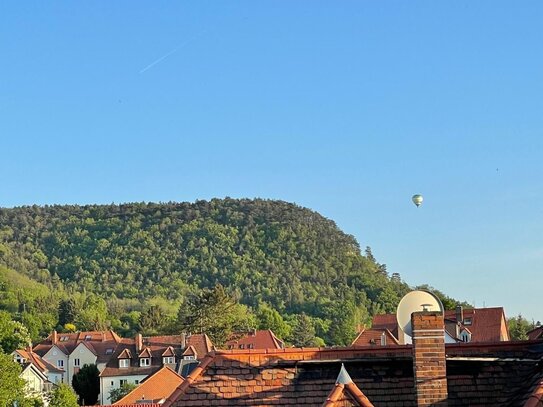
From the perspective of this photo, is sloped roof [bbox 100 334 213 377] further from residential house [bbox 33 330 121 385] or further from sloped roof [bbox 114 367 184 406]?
sloped roof [bbox 114 367 184 406]

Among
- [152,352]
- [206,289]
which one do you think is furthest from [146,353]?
[206,289]

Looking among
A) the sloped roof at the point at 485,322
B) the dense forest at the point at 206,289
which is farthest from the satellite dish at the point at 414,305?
the dense forest at the point at 206,289

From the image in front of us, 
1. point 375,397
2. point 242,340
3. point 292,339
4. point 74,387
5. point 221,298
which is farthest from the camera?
point 292,339

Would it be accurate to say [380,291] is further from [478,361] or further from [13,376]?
[478,361]

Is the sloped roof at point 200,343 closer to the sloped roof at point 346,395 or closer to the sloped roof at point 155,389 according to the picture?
the sloped roof at point 155,389

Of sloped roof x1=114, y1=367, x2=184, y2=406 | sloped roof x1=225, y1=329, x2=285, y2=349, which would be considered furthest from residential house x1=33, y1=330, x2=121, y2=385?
sloped roof x1=114, y1=367, x2=184, y2=406

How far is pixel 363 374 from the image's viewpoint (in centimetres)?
1091

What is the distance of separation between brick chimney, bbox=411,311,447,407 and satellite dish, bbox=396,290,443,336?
86cm

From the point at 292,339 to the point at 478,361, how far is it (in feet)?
358

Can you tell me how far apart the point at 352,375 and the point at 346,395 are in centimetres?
97

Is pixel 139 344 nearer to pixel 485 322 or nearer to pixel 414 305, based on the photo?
pixel 485 322

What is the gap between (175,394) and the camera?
36.2ft

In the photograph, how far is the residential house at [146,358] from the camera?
80.9 m

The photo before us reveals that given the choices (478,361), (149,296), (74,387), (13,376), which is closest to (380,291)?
(149,296)
